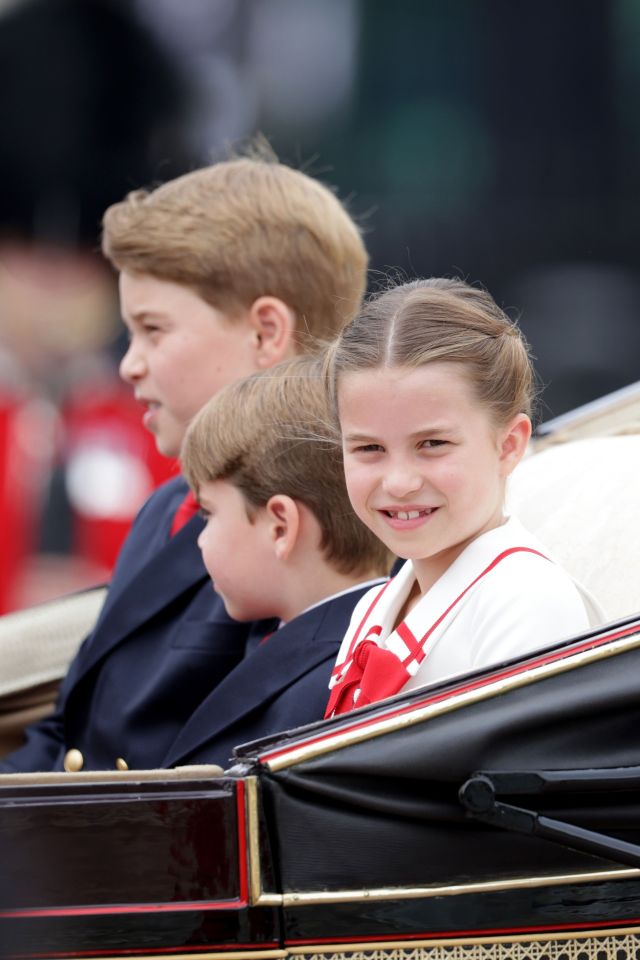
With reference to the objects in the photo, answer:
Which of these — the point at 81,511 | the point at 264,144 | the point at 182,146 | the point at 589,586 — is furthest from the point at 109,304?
the point at 589,586

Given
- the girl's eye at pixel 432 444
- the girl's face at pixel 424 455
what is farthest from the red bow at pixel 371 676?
the girl's eye at pixel 432 444

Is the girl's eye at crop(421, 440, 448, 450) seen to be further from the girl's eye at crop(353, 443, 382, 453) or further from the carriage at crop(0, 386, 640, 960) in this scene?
the carriage at crop(0, 386, 640, 960)

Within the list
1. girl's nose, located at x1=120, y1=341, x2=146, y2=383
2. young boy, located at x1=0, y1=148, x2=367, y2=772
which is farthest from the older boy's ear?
girl's nose, located at x1=120, y1=341, x2=146, y2=383

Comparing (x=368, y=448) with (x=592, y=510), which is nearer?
(x=368, y=448)

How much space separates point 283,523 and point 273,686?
0.22m

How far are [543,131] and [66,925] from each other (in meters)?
8.49

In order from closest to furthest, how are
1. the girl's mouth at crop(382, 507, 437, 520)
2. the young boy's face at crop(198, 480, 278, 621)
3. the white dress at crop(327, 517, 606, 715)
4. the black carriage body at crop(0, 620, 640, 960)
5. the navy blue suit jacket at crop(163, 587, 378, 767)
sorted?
the black carriage body at crop(0, 620, 640, 960), the white dress at crop(327, 517, 606, 715), the girl's mouth at crop(382, 507, 437, 520), the navy blue suit jacket at crop(163, 587, 378, 767), the young boy's face at crop(198, 480, 278, 621)

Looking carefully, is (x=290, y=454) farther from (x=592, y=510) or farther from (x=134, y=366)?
(x=134, y=366)

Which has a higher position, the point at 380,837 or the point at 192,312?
the point at 192,312

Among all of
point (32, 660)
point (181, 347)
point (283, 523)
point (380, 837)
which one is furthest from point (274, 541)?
point (32, 660)

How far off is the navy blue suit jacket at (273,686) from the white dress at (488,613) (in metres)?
0.18

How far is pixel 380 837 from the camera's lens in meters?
1.44

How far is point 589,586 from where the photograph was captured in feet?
6.37

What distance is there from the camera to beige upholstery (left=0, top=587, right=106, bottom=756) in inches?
107
